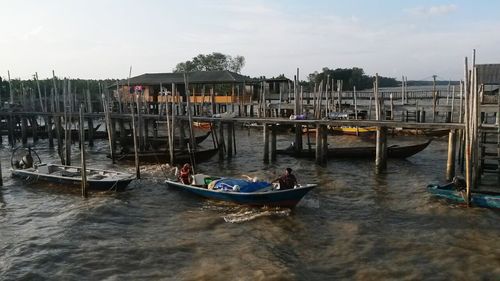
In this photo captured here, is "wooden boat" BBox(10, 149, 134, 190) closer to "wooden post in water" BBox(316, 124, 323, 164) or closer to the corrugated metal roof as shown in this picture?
"wooden post in water" BBox(316, 124, 323, 164)

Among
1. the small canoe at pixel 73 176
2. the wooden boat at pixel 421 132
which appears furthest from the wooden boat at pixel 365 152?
the small canoe at pixel 73 176

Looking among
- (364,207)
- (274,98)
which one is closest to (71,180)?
(364,207)

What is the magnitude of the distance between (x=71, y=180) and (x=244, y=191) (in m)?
8.29

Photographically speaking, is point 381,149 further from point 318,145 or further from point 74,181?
Result: point 74,181

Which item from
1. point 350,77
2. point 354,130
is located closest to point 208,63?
point 350,77

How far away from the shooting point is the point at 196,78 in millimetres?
44625

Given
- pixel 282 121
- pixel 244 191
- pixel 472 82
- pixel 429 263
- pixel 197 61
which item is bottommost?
pixel 429 263

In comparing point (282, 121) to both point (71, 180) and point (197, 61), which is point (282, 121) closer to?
point (71, 180)

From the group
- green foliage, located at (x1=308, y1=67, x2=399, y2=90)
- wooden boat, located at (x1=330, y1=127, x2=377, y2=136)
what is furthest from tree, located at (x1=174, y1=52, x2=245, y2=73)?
wooden boat, located at (x1=330, y1=127, x2=377, y2=136)

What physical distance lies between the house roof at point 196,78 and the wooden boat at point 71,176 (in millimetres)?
20545

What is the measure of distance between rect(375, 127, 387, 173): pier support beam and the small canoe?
37.4 feet

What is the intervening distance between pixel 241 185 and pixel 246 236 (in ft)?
9.64

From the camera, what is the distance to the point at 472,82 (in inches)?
598

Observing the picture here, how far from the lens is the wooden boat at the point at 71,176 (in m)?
18.8
